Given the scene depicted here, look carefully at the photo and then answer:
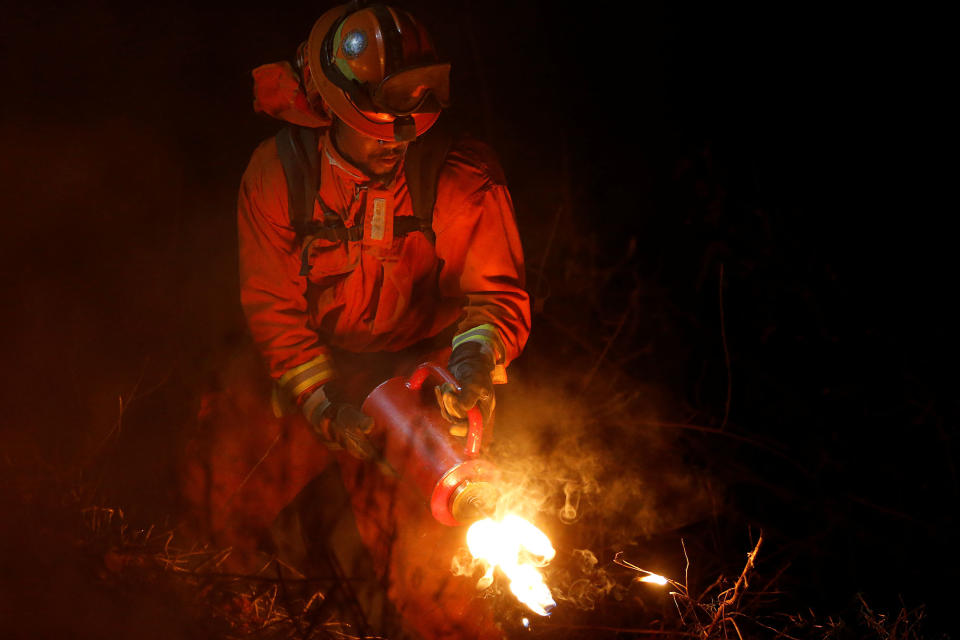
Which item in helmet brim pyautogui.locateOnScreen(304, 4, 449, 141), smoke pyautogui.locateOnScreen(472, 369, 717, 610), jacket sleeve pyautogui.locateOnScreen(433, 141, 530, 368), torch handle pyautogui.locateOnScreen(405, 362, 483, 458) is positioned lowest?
smoke pyautogui.locateOnScreen(472, 369, 717, 610)

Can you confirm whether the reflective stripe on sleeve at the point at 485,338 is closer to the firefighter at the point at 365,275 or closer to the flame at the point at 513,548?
the firefighter at the point at 365,275

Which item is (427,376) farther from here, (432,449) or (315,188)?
(315,188)

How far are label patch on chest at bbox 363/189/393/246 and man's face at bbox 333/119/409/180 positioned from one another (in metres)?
0.07

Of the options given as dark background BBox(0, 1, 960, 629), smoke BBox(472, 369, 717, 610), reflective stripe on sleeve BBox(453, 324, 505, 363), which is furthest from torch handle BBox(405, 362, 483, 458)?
smoke BBox(472, 369, 717, 610)

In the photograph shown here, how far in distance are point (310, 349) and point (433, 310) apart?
548mm

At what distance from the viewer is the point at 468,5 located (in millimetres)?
3523

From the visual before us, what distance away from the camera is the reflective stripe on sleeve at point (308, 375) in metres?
2.99

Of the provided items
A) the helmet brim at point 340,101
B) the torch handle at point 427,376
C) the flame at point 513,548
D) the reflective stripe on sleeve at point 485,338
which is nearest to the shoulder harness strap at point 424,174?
the helmet brim at point 340,101

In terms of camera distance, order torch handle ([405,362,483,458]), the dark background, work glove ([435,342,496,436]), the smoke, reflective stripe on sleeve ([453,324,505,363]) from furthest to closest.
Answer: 1. the smoke
2. the dark background
3. reflective stripe on sleeve ([453,324,505,363])
4. work glove ([435,342,496,436])
5. torch handle ([405,362,483,458])

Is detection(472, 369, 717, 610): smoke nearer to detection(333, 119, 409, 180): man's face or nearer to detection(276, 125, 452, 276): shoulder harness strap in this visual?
detection(276, 125, 452, 276): shoulder harness strap

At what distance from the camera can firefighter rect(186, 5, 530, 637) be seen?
8.76ft

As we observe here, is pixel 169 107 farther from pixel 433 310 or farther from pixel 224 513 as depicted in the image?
pixel 224 513

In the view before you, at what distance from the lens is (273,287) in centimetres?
299

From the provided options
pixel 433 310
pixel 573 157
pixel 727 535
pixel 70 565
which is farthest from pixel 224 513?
pixel 727 535
